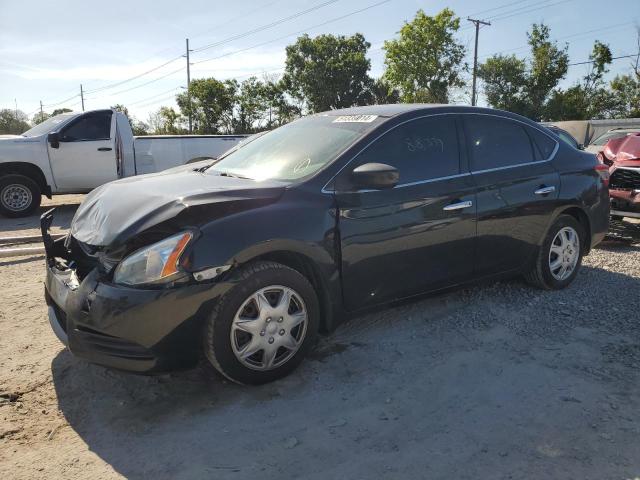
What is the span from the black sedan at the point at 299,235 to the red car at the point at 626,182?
9.70ft

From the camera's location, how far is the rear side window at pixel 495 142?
4105mm

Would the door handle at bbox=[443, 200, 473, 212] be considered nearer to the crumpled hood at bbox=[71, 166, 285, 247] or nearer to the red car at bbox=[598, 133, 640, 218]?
the crumpled hood at bbox=[71, 166, 285, 247]

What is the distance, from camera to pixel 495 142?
429cm

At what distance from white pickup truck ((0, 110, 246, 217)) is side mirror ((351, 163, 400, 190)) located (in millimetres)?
8339

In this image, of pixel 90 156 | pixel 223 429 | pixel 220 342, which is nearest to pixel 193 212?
pixel 220 342

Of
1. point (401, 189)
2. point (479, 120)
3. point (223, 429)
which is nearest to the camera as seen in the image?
point (223, 429)

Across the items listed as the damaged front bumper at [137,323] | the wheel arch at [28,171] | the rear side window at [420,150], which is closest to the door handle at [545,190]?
the rear side window at [420,150]

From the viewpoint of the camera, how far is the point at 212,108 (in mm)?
49000

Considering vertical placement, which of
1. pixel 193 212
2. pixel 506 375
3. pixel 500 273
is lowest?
pixel 506 375

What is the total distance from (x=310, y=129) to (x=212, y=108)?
47450 mm

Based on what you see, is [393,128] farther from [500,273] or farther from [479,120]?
[500,273]

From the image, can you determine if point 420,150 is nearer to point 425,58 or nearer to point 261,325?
point 261,325

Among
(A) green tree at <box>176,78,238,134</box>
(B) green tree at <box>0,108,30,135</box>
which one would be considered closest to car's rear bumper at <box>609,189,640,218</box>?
(A) green tree at <box>176,78,238,134</box>

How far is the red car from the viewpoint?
23.0ft
